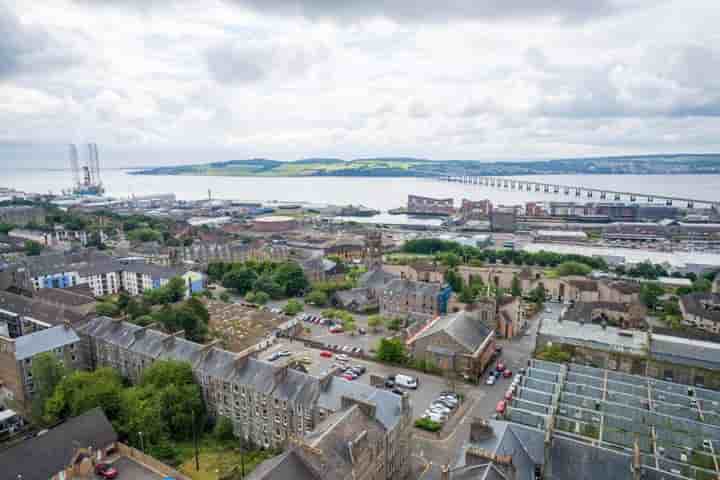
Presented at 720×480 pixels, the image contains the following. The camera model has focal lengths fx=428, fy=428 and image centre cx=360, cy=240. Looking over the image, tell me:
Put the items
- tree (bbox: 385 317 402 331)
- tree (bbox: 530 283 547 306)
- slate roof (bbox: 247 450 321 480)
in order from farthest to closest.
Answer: tree (bbox: 530 283 547 306) → tree (bbox: 385 317 402 331) → slate roof (bbox: 247 450 321 480)

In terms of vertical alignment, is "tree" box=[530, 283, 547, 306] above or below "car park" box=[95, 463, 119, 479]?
below

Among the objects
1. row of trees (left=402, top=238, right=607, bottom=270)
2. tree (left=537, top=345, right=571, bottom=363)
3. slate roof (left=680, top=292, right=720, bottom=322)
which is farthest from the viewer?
row of trees (left=402, top=238, right=607, bottom=270)

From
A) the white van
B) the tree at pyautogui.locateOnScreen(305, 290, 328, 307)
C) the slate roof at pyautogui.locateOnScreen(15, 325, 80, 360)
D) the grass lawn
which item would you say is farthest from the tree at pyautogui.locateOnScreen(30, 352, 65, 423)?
the tree at pyautogui.locateOnScreen(305, 290, 328, 307)

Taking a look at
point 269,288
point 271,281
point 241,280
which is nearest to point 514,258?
point 271,281

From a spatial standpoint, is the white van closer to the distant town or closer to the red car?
the distant town

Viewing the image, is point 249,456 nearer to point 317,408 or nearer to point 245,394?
point 245,394

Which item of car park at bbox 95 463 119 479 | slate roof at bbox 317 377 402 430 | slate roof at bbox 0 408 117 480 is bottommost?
car park at bbox 95 463 119 479

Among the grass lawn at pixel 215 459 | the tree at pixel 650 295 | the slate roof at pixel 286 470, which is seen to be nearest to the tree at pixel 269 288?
the grass lawn at pixel 215 459

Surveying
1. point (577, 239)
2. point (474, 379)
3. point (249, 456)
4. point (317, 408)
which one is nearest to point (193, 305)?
point (249, 456)

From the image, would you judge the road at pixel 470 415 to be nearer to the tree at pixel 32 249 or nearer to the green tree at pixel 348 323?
the green tree at pixel 348 323
